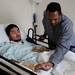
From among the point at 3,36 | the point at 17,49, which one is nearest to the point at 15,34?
the point at 3,36

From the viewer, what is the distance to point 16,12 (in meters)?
3.30

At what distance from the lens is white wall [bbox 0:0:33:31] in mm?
3113

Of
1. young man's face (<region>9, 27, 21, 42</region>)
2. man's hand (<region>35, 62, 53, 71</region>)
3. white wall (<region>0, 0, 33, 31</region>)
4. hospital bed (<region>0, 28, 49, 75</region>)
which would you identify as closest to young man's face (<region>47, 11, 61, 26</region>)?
man's hand (<region>35, 62, 53, 71</region>)

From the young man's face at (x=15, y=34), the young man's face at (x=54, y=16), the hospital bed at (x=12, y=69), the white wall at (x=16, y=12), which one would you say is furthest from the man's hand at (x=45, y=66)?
the white wall at (x=16, y=12)

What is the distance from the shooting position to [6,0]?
309 centimetres

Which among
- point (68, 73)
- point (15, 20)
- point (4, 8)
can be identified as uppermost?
point (4, 8)

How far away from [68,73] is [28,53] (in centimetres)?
68

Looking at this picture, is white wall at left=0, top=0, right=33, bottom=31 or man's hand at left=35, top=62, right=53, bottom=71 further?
white wall at left=0, top=0, right=33, bottom=31

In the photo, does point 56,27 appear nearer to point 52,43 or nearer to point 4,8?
point 52,43

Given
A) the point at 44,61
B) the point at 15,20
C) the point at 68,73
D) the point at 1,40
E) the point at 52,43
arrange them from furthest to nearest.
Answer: the point at 15,20, the point at 1,40, the point at 52,43, the point at 44,61, the point at 68,73

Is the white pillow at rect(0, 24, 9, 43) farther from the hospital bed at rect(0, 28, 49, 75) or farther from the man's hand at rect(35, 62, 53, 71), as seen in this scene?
the man's hand at rect(35, 62, 53, 71)

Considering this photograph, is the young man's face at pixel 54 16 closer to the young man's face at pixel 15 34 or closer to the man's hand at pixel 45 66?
the man's hand at pixel 45 66

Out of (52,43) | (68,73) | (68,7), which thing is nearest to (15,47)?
(52,43)

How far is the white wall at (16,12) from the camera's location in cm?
311
